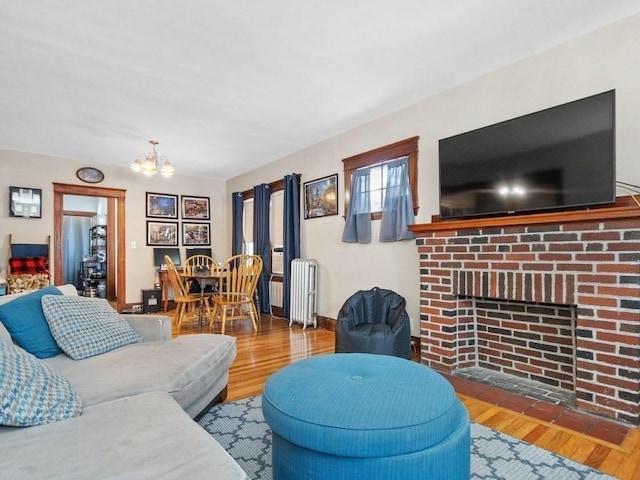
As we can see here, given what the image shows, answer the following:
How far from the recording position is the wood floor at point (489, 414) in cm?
169

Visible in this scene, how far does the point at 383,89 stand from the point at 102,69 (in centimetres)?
236

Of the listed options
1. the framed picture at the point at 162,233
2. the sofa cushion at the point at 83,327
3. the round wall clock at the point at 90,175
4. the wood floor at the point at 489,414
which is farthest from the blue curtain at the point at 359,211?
the round wall clock at the point at 90,175

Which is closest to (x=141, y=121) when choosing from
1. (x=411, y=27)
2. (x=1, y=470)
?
(x=411, y=27)

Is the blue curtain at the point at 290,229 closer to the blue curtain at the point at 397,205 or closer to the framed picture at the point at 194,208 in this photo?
the blue curtain at the point at 397,205

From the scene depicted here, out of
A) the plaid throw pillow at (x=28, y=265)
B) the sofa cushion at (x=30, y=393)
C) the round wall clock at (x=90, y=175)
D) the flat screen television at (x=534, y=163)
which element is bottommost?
the sofa cushion at (x=30, y=393)

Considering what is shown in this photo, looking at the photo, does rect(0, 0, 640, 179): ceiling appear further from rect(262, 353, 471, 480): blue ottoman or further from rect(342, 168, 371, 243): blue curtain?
rect(262, 353, 471, 480): blue ottoman

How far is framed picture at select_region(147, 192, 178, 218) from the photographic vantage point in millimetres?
6320

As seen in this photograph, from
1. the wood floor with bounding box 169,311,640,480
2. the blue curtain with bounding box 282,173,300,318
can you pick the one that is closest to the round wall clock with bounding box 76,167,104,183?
the blue curtain with bounding box 282,173,300,318

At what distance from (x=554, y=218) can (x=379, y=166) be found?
2020 mm

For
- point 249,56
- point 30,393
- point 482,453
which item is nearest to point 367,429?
point 482,453

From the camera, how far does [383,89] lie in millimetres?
3332

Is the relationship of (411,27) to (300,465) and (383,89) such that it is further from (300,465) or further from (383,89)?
(300,465)

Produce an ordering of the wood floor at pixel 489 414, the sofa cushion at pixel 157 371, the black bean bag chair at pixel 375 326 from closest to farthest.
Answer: the sofa cushion at pixel 157 371 → the wood floor at pixel 489 414 → the black bean bag chair at pixel 375 326

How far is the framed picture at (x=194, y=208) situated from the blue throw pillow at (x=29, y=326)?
4891mm
